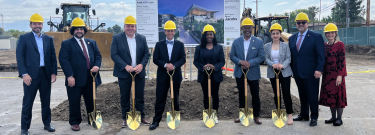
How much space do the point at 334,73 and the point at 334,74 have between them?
0.06ft

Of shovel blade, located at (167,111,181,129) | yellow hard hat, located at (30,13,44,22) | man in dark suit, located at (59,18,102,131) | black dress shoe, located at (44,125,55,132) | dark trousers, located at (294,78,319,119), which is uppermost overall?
yellow hard hat, located at (30,13,44,22)

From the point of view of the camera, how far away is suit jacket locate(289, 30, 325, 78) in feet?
16.4

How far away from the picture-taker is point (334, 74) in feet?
16.6

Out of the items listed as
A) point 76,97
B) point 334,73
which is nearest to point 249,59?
point 334,73

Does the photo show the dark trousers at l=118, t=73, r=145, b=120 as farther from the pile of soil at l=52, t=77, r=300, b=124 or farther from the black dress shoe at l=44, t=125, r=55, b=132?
the black dress shoe at l=44, t=125, r=55, b=132

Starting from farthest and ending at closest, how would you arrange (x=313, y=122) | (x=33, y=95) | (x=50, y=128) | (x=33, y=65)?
(x=313, y=122)
(x=50, y=128)
(x=33, y=95)
(x=33, y=65)

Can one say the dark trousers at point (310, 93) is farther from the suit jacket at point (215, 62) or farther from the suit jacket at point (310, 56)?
the suit jacket at point (215, 62)

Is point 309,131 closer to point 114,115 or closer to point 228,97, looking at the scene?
point 228,97

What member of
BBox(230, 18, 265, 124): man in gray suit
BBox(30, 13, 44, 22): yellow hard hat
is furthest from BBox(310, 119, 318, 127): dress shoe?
BBox(30, 13, 44, 22): yellow hard hat

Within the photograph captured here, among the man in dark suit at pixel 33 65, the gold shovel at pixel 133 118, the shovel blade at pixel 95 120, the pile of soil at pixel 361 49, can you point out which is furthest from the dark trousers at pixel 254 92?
the pile of soil at pixel 361 49

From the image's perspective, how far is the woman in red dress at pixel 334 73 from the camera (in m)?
5.01

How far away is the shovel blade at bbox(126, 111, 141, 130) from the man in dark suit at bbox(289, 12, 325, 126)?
2.82 m

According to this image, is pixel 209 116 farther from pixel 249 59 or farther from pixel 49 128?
pixel 49 128

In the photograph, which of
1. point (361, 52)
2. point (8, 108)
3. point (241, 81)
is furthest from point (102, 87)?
point (361, 52)
